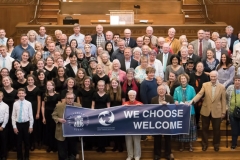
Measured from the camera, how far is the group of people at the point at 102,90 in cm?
1059

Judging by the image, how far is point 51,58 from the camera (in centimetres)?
1124

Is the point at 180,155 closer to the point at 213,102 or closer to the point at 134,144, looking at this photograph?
the point at 134,144

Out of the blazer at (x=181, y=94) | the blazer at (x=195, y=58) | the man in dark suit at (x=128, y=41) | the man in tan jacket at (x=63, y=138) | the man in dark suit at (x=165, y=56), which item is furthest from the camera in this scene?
the man in dark suit at (x=128, y=41)

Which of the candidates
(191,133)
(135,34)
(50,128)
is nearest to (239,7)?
(135,34)

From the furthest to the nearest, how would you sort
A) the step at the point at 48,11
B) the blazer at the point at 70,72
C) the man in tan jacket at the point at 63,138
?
the step at the point at 48,11 → the blazer at the point at 70,72 → the man in tan jacket at the point at 63,138

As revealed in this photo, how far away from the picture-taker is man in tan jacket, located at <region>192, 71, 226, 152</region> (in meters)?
10.9

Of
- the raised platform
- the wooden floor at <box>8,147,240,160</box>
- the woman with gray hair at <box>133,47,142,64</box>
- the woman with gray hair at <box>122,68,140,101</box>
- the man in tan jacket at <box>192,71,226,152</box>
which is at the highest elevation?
the raised platform

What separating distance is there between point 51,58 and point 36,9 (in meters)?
8.10

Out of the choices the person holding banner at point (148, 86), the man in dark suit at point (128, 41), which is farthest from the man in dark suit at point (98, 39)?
the person holding banner at point (148, 86)

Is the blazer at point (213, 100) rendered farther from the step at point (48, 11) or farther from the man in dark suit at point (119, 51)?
the step at point (48, 11)

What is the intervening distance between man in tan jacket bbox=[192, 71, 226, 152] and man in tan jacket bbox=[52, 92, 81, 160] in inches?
96.9

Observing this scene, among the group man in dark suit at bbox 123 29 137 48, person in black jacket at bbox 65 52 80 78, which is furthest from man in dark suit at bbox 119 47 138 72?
man in dark suit at bbox 123 29 137 48

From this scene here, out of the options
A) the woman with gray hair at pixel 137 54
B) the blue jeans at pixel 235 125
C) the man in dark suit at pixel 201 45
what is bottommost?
the blue jeans at pixel 235 125

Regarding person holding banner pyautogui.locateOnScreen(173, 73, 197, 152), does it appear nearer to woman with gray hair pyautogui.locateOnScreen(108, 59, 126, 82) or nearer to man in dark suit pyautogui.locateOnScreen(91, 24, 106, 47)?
woman with gray hair pyautogui.locateOnScreen(108, 59, 126, 82)
